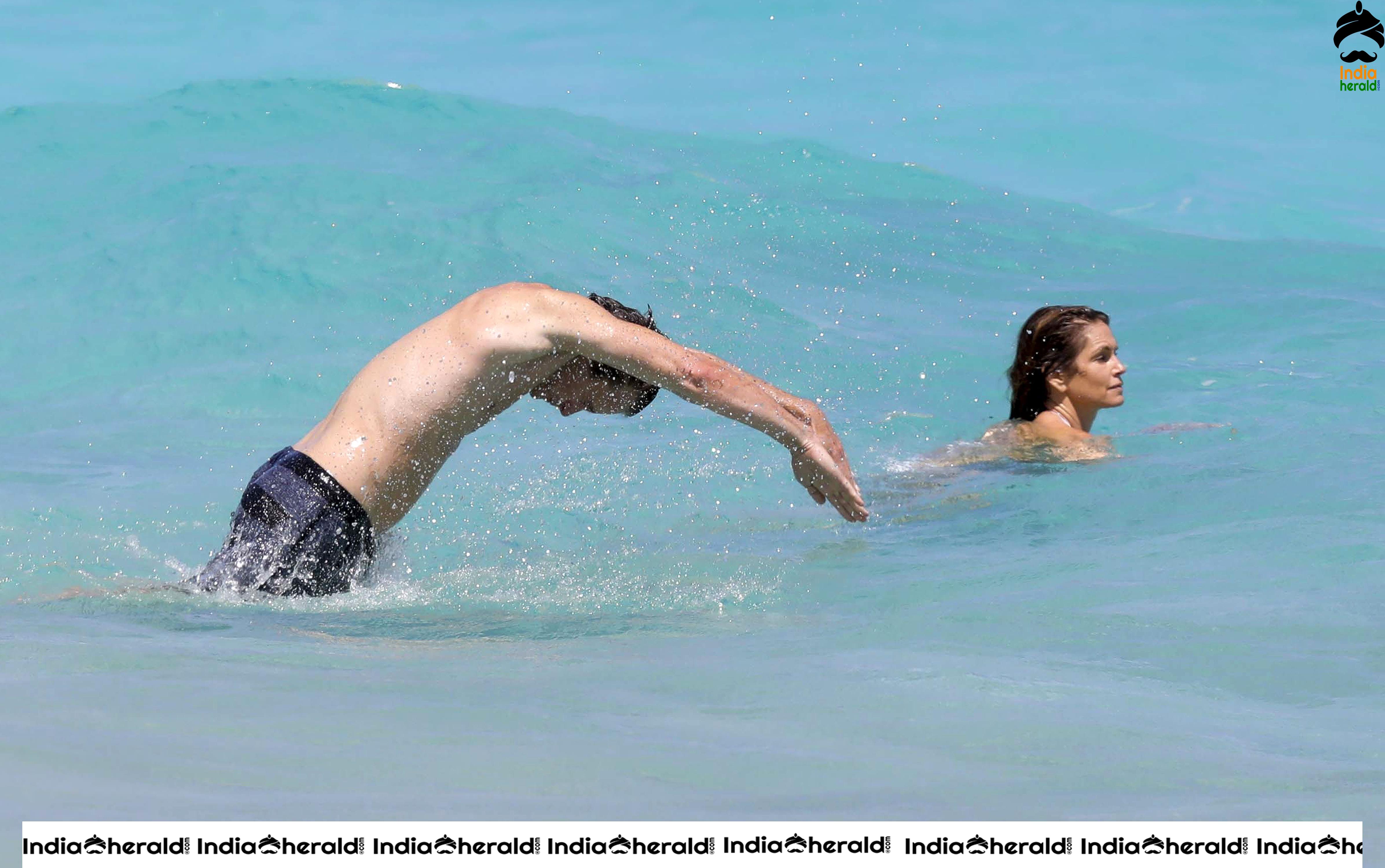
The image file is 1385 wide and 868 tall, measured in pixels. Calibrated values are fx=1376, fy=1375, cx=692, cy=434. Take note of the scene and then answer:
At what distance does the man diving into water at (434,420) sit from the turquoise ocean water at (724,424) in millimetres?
191

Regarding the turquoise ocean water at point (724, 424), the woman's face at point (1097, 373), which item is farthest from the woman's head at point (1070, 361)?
the turquoise ocean water at point (724, 424)

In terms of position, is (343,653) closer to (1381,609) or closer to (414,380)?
(414,380)

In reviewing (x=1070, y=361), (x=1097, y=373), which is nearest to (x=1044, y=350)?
(x=1070, y=361)

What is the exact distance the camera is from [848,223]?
45.9ft

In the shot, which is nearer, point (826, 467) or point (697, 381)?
point (697, 381)

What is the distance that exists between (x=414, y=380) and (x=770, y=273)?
8.21 meters

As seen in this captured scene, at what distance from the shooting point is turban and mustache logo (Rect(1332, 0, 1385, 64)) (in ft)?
64.4

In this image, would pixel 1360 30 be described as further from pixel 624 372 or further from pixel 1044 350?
pixel 624 372

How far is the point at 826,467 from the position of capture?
153 inches

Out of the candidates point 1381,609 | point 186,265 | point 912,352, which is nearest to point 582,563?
point 1381,609

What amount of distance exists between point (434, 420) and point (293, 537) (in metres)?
0.56

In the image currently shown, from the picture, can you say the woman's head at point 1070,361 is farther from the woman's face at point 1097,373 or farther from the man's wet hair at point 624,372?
the man's wet hair at point 624,372

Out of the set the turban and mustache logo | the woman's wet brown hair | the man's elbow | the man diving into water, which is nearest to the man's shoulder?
the man diving into water

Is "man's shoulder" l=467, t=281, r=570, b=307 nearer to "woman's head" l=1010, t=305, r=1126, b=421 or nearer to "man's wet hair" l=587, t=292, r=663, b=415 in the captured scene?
"man's wet hair" l=587, t=292, r=663, b=415
